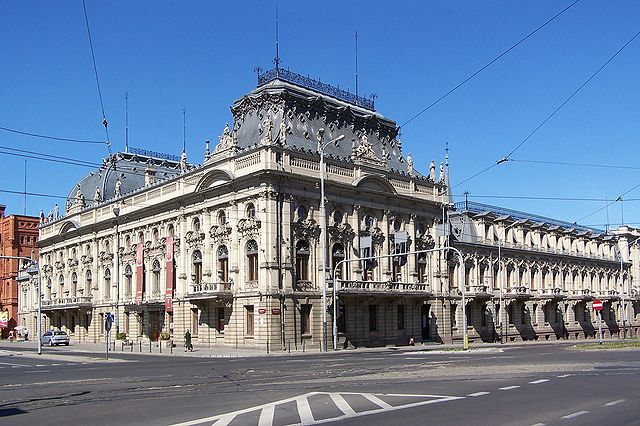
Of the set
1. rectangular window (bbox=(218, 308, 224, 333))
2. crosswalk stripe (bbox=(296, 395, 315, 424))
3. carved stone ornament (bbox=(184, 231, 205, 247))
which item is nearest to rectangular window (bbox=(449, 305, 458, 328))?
rectangular window (bbox=(218, 308, 224, 333))

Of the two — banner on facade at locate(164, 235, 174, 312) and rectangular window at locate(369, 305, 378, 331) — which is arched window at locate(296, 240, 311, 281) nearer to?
rectangular window at locate(369, 305, 378, 331)

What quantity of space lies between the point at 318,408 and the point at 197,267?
4396 centimetres

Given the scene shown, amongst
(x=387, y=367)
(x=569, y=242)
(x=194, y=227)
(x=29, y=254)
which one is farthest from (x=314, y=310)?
(x=29, y=254)

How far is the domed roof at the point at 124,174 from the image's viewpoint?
77300 millimetres

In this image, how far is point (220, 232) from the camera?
182ft

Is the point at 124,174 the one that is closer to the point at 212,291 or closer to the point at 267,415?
the point at 212,291

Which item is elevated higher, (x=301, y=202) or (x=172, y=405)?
(x=301, y=202)

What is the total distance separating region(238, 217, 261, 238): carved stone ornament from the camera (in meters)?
51.9

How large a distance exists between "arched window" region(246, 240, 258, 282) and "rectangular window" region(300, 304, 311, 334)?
13.4ft

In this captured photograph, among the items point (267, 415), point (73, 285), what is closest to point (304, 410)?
point (267, 415)

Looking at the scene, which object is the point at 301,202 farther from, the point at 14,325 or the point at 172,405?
the point at 14,325

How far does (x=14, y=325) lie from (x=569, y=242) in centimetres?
7606

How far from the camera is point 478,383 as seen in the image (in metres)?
21.2

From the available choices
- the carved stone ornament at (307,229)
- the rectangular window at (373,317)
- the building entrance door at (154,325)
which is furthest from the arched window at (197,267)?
the rectangular window at (373,317)
